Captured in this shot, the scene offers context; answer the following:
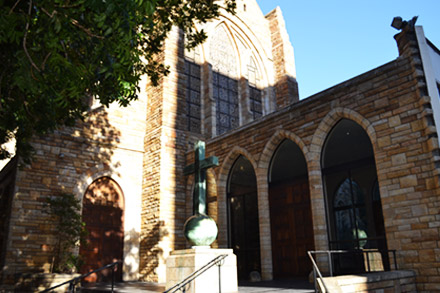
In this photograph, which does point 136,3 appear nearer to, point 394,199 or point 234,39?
point 394,199

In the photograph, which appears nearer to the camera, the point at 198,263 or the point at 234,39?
the point at 198,263

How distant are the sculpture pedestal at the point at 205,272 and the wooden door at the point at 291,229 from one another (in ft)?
18.5

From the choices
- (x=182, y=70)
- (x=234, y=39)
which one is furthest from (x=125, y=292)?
(x=234, y=39)

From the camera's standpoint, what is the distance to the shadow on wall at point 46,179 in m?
11.6

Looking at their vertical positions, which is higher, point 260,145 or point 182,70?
point 182,70

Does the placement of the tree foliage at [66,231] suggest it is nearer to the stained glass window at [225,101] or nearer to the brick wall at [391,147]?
the brick wall at [391,147]

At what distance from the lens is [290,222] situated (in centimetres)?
1312

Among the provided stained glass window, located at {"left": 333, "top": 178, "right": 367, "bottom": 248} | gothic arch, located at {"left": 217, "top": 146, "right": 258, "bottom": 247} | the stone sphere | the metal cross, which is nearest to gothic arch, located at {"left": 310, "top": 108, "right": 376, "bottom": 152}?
gothic arch, located at {"left": 217, "top": 146, "right": 258, "bottom": 247}

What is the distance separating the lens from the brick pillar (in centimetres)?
2094

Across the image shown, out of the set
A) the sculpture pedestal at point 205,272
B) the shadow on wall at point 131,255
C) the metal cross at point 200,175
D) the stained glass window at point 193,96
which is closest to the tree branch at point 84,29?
the metal cross at point 200,175

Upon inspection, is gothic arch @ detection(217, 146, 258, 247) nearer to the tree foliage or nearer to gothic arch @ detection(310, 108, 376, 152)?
gothic arch @ detection(310, 108, 376, 152)

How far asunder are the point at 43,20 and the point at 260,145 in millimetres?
8717

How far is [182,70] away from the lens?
1628 centimetres

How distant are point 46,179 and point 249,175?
25.1ft
